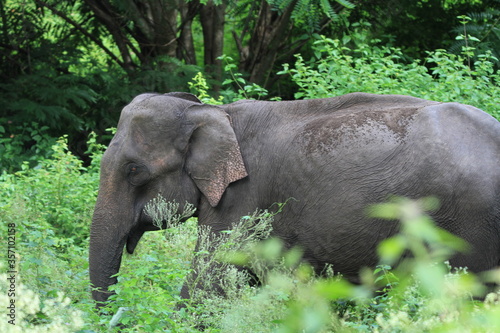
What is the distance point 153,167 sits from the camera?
6.00 meters

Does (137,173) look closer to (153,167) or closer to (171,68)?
(153,167)

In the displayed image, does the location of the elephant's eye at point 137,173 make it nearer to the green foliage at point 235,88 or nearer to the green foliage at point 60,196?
the green foliage at point 60,196

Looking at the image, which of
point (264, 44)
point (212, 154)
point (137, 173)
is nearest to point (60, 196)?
point (137, 173)

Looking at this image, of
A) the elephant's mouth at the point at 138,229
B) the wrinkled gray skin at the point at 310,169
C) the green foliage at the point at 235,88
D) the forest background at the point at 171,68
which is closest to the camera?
the wrinkled gray skin at the point at 310,169

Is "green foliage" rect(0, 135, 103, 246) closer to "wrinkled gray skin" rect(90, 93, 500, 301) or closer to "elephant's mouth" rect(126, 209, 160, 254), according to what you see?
"elephant's mouth" rect(126, 209, 160, 254)

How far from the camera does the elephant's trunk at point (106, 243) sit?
5945 mm

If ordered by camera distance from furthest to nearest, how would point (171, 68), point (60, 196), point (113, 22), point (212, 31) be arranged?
point (212, 31) → point (113, 22) → point (171, 68) → point (60, 196)

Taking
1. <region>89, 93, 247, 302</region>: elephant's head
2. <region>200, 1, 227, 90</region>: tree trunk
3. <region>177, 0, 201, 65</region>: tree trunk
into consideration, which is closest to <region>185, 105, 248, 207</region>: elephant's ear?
<region>89, 93, 247, 302</region>: elephant's head

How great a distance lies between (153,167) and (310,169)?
3.81ft

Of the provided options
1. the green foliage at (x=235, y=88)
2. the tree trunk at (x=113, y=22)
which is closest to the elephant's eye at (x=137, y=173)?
the green foliage at (x=235, y=88)

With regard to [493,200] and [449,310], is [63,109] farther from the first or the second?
[449,310]

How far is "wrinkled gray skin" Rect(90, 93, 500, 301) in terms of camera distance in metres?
5.23

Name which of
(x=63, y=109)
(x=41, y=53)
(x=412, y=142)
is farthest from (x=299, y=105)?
(x=41, y=53)

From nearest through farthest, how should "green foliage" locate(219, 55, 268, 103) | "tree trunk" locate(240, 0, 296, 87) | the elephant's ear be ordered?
the elephant's ear
"green foliage" locate(219, 55, 268, 103)
"tree trunk" locate(240, 0, 296, 87)
